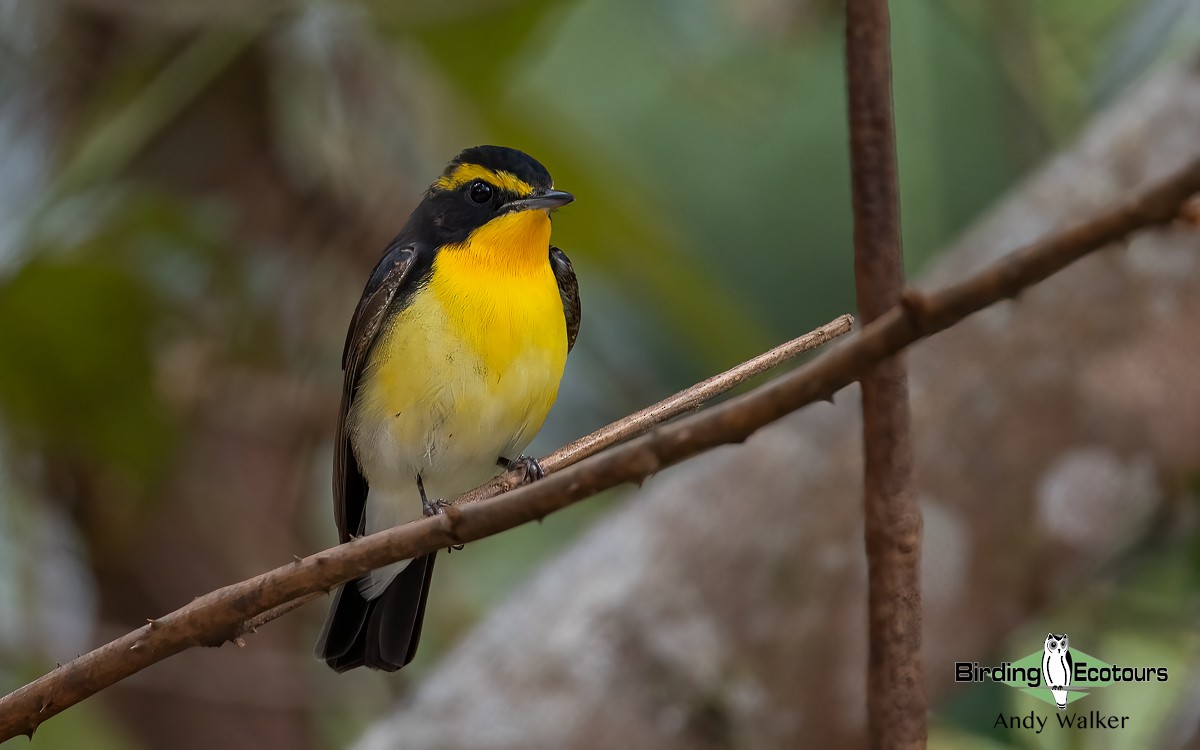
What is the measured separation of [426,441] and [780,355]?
1.48 m

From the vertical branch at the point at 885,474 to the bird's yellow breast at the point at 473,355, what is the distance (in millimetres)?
1789

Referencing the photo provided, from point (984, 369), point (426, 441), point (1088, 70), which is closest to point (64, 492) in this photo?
point (426, 441)

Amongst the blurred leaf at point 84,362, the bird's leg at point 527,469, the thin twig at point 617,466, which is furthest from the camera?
the blurred leaf at point 84,362

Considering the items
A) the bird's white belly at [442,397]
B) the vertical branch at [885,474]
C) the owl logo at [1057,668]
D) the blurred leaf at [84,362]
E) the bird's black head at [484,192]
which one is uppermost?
the bird's black head at [484,192]

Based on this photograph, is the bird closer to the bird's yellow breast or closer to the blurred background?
the bird's yellow breast

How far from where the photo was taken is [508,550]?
5371 millimetres

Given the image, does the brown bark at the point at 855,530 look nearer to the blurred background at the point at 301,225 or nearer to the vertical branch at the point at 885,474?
the blurred background at the point at 301,225

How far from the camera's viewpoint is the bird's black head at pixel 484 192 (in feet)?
9.72

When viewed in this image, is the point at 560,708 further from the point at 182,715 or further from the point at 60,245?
the point at 60,245

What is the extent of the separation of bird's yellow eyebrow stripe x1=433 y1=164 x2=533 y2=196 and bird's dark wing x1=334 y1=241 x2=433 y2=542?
199 mm

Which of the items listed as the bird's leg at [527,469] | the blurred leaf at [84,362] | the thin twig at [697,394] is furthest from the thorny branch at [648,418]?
the blurred leaf at [84,362]

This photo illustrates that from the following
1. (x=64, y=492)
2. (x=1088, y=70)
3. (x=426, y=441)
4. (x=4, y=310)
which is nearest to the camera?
(x=426, y=441)

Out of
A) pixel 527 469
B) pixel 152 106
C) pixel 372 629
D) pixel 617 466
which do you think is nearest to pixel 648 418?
pixel 617 466

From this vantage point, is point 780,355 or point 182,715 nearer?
point 780,355
